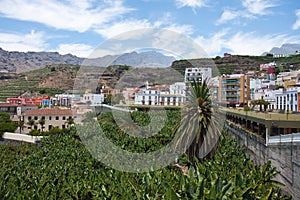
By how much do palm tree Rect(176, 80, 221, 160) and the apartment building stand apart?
35813mm

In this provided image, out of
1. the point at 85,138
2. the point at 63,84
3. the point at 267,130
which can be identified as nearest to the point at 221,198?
the point at 267,130

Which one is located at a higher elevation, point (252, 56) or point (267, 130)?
point (252, 56)

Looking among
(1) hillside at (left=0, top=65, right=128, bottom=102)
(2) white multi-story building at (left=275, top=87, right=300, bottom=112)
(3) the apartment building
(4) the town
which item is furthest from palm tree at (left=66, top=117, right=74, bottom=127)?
(1) hillside at (left=0, top=65, right=128, bottom=102)

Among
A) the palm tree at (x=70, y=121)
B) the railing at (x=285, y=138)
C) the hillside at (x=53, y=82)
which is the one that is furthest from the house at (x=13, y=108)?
the railing at (x=285, y=138)

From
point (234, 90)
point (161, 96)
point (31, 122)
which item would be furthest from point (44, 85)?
point (234, 90)

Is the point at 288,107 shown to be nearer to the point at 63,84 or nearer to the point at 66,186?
the point at 66,186

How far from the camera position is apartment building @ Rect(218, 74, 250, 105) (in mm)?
49188

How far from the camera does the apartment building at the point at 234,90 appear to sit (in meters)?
49.2

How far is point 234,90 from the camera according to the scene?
49.8 meters

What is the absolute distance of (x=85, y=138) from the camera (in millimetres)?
29562

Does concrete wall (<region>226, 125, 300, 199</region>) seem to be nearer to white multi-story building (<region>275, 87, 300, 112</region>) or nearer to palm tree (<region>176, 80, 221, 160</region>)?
palm tree (<region>176, 80, 221, 160</region>)

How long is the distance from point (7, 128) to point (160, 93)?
1056 inches

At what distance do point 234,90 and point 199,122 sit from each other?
38.3 metres

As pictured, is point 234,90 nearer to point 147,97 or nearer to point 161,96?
point 161,96
